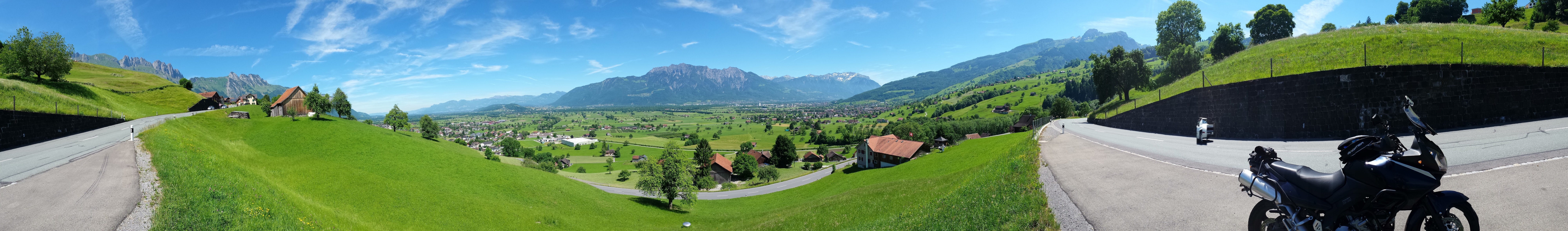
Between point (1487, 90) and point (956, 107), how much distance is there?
14545cm

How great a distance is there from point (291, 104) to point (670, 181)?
36.2m

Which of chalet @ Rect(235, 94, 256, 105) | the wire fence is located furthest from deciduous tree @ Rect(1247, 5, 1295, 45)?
chalet @ Rect(235, 94, 256, 105)

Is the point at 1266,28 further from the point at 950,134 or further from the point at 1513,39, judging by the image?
the point at 950,134

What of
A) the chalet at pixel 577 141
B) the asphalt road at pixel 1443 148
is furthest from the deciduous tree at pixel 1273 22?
the chalet at pixel 577 141

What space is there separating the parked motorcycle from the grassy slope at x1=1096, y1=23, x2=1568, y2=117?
12.8 meters

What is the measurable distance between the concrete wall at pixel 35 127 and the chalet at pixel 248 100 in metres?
40.6

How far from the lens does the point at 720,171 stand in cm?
5697

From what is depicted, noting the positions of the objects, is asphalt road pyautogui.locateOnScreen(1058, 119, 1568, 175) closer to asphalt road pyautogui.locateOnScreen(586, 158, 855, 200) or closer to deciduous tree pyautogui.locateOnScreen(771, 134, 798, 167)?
asphalt road pyautogui.locateOnScreen(586, 158, 855, 200)

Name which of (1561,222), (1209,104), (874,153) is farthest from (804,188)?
(1561,222)

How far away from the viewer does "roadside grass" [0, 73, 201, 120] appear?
16500 mm

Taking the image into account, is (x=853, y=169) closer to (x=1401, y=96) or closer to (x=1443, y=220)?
(x=1401, y=96)

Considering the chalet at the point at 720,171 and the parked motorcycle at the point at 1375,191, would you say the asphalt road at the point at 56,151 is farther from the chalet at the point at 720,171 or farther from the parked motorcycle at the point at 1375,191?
the chalet at the point at 720,171

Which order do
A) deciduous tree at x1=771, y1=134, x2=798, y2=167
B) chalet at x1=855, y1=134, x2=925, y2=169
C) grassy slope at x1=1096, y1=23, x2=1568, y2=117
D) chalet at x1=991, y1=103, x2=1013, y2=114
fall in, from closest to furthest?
grassy slope at x1=1096, y1=23, x2=1568, y2=117, chalet at x1=855, y1=134, x2=925, y2=169, deciduous tree at x1=771, y1=134, x2=798, y2=167, chalet at x1=991, y1=103, x2=1013, y2=114

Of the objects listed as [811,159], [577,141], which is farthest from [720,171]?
[577,141]
